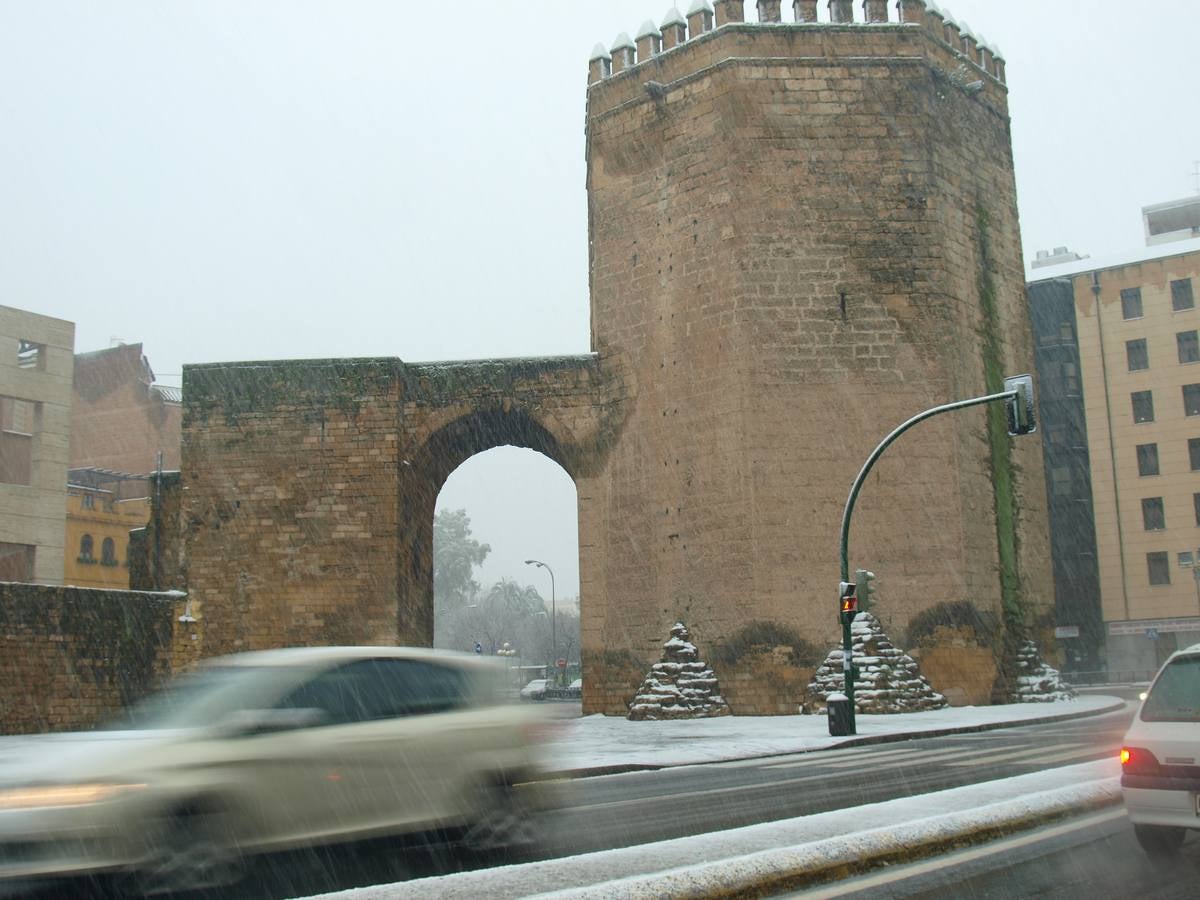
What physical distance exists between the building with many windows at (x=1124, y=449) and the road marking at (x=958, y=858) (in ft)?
131

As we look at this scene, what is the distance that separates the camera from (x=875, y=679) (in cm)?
2175

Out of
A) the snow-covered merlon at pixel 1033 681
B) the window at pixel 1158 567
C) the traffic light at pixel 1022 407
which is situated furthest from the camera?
the window at pixel 1158 567

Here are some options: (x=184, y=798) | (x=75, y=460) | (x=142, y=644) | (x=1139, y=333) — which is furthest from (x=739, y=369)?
(x=75, y=460)

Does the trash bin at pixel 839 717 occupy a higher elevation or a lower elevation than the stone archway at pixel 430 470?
lower

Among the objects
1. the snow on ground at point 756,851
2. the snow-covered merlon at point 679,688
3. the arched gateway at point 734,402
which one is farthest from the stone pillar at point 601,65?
the snow on ground at point 756,851

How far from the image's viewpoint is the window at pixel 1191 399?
149 feet

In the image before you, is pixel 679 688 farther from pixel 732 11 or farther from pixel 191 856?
pixel 191 856

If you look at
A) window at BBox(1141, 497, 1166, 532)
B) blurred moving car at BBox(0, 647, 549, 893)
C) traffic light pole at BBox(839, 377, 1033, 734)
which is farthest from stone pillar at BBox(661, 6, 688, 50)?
window at BBox(1141, 497, 1166, 532)

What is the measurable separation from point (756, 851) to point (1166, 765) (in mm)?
2099

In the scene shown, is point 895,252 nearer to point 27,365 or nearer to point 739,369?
point 739,369

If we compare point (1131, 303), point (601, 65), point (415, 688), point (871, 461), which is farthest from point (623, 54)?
point (1131, 303)

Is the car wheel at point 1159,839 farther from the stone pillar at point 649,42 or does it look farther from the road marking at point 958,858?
the stone pillar at point 649,42

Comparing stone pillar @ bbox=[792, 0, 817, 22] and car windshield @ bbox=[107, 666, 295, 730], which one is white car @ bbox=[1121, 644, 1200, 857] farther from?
stone pillar @ bbox=[792, 0, 817, 22]

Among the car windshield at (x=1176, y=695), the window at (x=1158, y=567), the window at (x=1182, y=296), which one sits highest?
the window at (x=1182, y=296)
